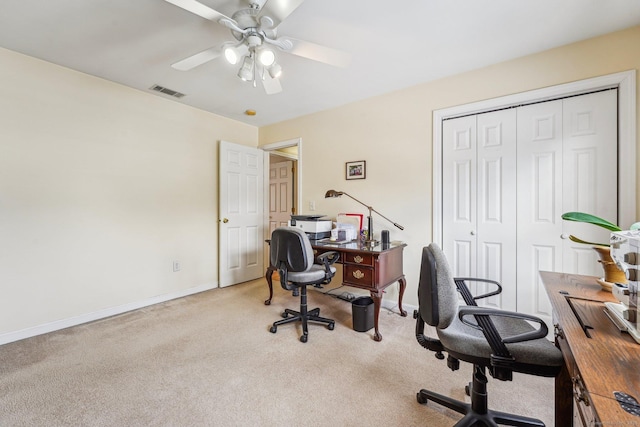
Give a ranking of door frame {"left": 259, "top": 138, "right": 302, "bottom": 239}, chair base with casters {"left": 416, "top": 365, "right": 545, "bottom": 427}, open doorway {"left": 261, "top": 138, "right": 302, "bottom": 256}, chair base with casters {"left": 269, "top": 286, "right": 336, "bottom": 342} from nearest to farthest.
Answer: chair base with casters {"left": 416, "top": 365, "right": 545, "bottom": 427} < chair base with casters {"left": 269, "top": 286, "right": 336, "bottom": 342} < door frame {"left": 259, "top": 138, "right": 302, "bottom": 239} < open doorway {"left": 261, "top": 138, "right": 302, "bottom": 256}

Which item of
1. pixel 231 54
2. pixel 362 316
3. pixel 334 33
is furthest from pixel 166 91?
pixel 362 316

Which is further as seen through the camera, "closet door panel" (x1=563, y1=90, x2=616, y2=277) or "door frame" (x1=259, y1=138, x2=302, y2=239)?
"door frame" (x1=259, y1=138, x2=302, y2=239)

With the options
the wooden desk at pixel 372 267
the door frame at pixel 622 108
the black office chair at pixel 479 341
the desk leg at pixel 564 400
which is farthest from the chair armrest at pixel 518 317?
the door frame at pixel 622 108

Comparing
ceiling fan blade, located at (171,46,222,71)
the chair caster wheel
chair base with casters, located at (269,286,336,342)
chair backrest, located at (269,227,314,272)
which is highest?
ceiling fan blade, located at (171,46,222,71)

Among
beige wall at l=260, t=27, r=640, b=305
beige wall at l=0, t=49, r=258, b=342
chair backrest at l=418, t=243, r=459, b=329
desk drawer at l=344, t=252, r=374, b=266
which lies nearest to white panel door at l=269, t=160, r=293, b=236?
beige wall at l=260, t=27, r=640, b=305

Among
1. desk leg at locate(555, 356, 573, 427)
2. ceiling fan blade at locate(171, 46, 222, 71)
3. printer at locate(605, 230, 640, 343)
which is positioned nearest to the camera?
printer at locate(605, 230, 640, 343)

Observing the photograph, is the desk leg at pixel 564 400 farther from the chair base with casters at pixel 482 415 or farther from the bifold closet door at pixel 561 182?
the bifold closet door at pixel 561 182

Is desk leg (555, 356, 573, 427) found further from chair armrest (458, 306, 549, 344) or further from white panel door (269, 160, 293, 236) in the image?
white panel door (269, 160, 293, 236)

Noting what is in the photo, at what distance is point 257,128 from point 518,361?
4089 mm

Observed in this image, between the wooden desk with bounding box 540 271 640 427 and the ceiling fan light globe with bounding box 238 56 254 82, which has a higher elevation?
the ceiling fan light globe with bounding box 238 56 254 82

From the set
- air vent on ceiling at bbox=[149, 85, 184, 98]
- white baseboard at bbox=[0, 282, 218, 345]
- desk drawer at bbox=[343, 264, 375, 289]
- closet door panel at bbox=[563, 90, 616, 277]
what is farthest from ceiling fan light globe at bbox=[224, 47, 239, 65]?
white baseboard at bbox=[0, 282, 218, 345]

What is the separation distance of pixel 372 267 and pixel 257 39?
188 centimetres

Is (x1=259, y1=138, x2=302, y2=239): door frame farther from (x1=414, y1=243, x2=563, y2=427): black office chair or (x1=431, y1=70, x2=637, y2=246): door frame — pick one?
(x1=414, y1=243, x2=563, y2=427): black office chair

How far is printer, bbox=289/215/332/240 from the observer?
9.51 feet
